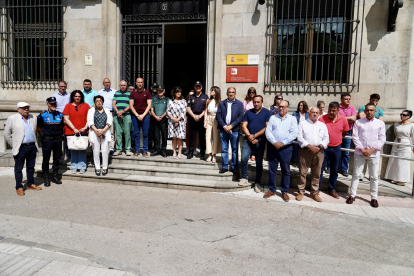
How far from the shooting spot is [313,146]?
20.7 ft

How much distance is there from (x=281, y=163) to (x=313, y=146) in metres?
0.69

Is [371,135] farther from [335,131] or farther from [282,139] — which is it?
[282,139]

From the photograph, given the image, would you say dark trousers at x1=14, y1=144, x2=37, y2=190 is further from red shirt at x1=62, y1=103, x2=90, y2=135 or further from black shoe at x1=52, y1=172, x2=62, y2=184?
red shirt at x1=62, y1=103, x2=90, y2=135

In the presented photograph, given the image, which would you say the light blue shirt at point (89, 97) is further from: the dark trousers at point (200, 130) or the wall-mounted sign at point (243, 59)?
the wall-mounted sign at point (243, 59)

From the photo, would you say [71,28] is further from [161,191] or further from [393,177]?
[393,177]

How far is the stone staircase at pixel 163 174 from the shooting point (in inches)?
272

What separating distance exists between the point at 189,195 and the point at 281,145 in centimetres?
200

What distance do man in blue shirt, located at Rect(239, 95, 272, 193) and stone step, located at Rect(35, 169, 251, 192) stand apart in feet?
0.96

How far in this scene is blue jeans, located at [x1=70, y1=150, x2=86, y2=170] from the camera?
7.65 m

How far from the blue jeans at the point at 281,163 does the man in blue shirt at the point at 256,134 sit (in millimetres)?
284

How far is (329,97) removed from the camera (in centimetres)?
893

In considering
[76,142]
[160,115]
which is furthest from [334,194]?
[76,142]

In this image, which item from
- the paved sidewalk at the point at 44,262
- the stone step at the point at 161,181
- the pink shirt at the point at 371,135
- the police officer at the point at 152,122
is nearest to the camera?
the paved sidewalk at the point at 44,262

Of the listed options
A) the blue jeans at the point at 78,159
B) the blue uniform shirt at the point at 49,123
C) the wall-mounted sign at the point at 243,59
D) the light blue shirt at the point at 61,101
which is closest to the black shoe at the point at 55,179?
the blue jeans at the point at 78,159
